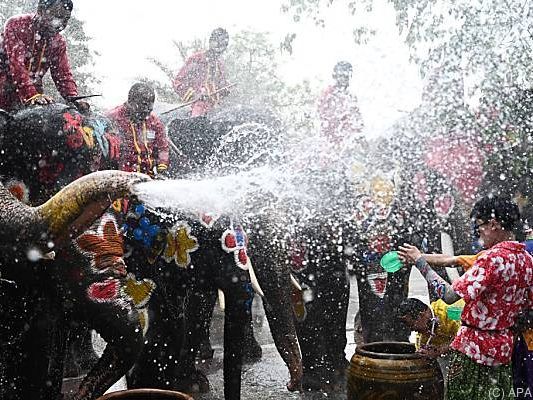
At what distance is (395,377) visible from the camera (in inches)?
140

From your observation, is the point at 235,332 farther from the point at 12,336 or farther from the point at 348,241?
the point at 348,241

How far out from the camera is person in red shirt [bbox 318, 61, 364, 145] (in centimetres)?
651

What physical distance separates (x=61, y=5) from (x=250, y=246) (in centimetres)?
201

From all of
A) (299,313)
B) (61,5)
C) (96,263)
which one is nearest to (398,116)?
(299,313)

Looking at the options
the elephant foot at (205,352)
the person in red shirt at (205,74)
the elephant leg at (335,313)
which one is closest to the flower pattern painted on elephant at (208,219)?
the elephant leg at (335,313)

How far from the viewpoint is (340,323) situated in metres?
5.37

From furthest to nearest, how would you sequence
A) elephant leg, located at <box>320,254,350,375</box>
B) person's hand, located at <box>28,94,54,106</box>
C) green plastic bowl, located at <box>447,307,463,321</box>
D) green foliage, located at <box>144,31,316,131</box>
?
1. green foliage, located at <box>144,31,316,131</box>
2. elephant leg, located at <box>320,254,350,375</box>
3. green plastic bowl, located at <box>447,307,463,321</box>
4. person's hand, located at <box>28,94,54,106</box>

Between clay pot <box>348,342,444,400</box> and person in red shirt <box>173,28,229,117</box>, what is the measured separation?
379 cm

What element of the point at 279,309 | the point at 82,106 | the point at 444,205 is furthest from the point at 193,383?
the point at 444,205

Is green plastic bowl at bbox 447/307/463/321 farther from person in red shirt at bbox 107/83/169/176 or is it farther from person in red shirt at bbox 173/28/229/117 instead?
person in red shirt at bbox 173/28/229/117

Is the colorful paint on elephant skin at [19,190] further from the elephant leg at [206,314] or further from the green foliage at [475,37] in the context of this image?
the green foliage at [475,37]

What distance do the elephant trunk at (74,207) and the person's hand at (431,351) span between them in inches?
71.6

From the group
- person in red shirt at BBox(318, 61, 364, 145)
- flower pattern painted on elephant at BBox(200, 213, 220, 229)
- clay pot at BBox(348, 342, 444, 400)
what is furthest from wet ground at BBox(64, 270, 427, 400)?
person in red shirt at BBox(318, 61, 364, 145)

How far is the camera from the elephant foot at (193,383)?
5.05 m
